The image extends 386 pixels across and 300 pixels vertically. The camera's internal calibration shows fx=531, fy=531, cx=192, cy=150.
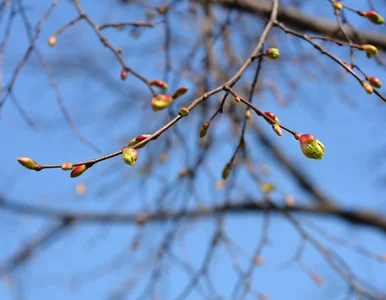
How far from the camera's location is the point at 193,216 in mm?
2615

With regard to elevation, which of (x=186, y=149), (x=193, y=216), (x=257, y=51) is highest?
(x=193, y=216)

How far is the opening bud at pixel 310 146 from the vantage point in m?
0.71

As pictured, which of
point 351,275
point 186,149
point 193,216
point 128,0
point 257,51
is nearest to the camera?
point 257,51

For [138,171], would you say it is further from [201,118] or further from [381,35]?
[381,35]

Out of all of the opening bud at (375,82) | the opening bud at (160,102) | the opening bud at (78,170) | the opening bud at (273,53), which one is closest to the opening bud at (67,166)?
the opening bud at (78,170)

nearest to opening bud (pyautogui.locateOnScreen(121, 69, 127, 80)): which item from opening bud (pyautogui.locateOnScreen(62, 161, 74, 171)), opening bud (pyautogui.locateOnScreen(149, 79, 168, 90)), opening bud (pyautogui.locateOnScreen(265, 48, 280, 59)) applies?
opening bud (pyautogui.locateOnScreen(149, 79, 168, 90))

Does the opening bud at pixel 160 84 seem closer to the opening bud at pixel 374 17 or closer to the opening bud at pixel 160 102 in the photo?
the opening bud at pixel 160 102

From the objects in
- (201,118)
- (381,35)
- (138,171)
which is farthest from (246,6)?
(138,171)

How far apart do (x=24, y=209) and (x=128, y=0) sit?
200 centimetres

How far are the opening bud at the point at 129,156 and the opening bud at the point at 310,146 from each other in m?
0.22

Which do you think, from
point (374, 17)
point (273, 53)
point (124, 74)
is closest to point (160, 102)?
point (273, 53)

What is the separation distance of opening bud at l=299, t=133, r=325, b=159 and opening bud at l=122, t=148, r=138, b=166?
8.8 inches

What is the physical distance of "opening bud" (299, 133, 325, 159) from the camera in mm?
708

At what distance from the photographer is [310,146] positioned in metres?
0.71
